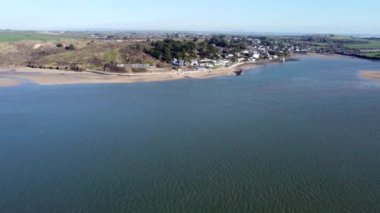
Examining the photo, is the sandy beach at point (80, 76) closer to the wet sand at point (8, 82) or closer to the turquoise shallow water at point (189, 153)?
the wet sand at point (8, 82)

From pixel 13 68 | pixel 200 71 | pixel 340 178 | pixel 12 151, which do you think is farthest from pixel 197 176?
pixel 13 68

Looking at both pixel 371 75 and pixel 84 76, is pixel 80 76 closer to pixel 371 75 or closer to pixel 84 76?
pixel 84 76

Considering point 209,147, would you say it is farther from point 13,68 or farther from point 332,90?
point 13,68

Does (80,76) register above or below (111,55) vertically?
below

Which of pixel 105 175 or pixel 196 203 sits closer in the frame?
pixel 196 203

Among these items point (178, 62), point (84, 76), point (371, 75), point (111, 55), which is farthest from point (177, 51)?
point (371, 75)

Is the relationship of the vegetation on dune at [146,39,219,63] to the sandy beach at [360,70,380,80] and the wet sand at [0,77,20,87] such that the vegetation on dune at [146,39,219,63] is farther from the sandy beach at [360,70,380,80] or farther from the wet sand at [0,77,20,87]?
the sandy beach at [360,70,380,80]
